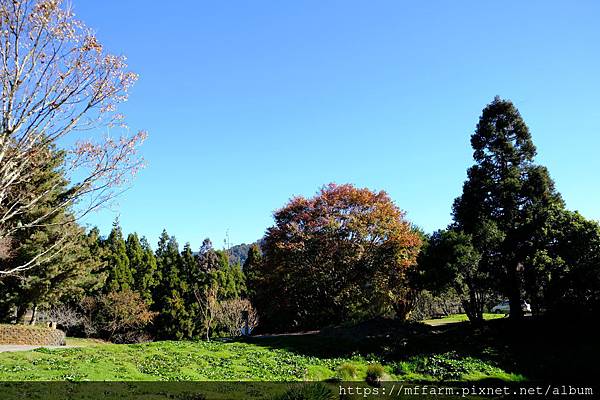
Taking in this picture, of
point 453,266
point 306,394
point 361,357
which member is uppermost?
point 453,266

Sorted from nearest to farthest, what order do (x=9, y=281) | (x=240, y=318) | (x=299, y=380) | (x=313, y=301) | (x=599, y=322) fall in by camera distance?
(x=299, y=380)
(x=599, y=322)
(x=9, y=281)
(x=313, y=301)
(x=240, y=318)

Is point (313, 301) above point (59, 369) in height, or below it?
above

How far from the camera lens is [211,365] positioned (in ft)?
51.6

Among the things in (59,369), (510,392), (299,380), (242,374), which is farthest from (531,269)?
(59,369)

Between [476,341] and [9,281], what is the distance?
2788 cm

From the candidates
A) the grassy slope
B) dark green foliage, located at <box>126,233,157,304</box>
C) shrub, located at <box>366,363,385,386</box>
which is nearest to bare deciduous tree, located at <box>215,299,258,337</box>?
dark green foliage, located at <box>126,233,157,304</box>

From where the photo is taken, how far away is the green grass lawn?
12.9 metres

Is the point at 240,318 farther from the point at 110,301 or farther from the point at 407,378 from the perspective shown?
the point at 407,378

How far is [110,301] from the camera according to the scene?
122 ft

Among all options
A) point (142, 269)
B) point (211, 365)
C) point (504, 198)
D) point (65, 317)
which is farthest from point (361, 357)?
point (142, 269)

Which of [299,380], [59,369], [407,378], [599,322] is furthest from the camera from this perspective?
[599,322]

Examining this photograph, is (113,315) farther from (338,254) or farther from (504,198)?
(504,198)

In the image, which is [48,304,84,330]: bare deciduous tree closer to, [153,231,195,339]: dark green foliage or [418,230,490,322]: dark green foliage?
[153,231,195,339]: dark green foliage

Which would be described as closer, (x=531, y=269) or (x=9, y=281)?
(x=531, y=269)
